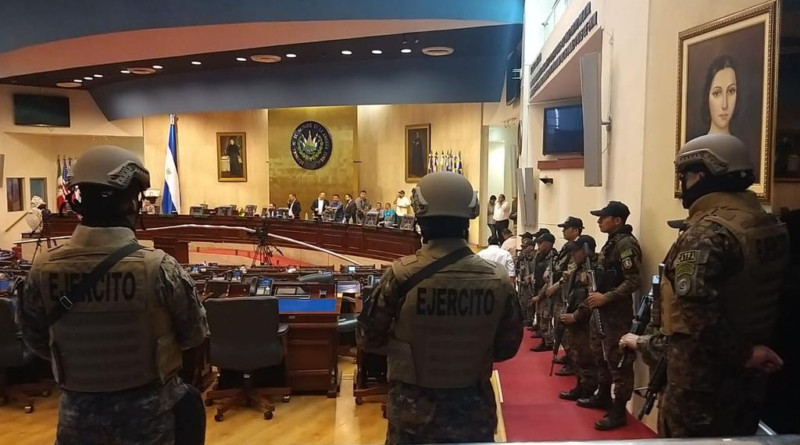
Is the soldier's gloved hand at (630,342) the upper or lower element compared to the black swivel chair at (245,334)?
upper

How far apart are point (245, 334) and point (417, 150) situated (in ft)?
38.1

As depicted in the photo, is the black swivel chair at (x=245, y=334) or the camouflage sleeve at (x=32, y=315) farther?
the black swivel chair at (x=245, y=334)

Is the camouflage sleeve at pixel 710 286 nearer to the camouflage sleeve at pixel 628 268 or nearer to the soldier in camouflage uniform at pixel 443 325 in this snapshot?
the soldier in camouflage uniform at pixel 443 325

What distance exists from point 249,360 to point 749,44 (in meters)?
3.83

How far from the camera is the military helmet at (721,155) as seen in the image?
2109 mm

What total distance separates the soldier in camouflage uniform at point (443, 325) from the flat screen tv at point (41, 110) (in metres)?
18.5

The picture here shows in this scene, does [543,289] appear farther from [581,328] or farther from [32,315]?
[32,315]

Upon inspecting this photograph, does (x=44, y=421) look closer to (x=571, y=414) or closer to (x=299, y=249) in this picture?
(x=571, y=414)

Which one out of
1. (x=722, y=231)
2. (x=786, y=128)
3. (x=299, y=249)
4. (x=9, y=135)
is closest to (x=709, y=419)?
(x=722, y=231)

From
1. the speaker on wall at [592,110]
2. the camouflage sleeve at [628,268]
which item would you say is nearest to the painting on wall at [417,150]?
the speaker on wall at [592,110]

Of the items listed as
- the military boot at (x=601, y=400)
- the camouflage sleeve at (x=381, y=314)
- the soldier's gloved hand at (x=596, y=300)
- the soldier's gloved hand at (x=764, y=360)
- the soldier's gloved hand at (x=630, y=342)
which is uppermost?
the camouflage sleeve at (x=381, y=314)

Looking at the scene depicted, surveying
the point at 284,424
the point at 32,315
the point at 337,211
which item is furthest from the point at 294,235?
the point at 32,315

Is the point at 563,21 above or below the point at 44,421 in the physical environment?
above

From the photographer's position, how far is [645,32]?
3.79m
